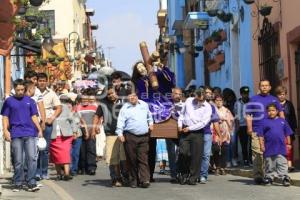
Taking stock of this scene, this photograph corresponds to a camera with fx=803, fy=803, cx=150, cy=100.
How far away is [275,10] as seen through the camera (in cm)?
1812

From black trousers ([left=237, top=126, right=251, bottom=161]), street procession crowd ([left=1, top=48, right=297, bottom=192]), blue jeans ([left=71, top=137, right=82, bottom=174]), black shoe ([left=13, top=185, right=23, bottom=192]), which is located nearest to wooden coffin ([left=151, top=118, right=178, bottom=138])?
street procession crowd ([left=1, top=48, right=297, bottom=192])

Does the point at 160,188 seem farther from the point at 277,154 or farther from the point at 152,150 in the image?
the point at 277,154

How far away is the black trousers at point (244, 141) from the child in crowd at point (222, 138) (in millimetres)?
905

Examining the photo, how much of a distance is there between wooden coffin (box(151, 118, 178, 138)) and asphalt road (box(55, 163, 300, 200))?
807 millimetres

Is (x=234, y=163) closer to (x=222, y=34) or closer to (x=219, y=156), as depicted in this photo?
(x=219, y=156)

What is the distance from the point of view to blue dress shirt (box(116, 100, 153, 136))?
1266 cm

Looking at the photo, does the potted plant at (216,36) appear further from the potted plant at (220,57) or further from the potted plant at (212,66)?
the potted plant at (212,66)

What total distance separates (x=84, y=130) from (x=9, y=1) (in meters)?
6.21

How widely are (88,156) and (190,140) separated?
3128 millimetres

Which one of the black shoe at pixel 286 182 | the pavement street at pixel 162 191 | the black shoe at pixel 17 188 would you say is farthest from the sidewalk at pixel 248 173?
the black shoe at pixel 17 188

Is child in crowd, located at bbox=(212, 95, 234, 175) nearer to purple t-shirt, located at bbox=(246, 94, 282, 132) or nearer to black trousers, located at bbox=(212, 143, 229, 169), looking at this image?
black trousers, located at bbox=(212, 143, 229, 169)

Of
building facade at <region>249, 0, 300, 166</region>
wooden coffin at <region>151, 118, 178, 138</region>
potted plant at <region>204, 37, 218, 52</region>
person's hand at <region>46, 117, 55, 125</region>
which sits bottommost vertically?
wooden coffin at <region>151, 118, 178, 138</region>

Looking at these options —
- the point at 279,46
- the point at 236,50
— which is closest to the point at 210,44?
the point at 236,50

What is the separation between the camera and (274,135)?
13.0 metres
